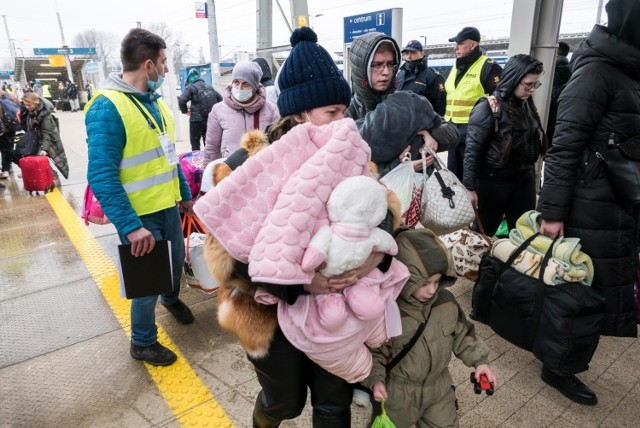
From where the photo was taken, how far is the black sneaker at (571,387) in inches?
86.6

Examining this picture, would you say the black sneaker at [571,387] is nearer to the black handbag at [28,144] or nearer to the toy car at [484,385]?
the toy car at [484,385]

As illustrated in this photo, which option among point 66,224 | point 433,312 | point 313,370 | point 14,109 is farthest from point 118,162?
point 14,109

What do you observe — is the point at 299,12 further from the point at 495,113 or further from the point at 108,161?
the point at 108,161

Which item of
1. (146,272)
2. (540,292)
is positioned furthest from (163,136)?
(540,292)

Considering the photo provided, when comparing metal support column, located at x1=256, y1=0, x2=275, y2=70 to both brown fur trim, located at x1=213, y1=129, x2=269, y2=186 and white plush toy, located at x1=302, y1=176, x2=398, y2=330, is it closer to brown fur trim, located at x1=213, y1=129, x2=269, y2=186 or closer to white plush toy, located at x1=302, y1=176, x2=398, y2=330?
brown fur trim, located at x1=213, y1=129, x2=269, y2=186

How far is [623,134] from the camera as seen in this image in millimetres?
2080

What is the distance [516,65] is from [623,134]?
44.7 inches

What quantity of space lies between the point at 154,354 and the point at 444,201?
1982 mm

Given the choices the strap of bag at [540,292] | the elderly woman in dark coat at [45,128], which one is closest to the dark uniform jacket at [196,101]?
the elderly woman in dark coat at [45,128]

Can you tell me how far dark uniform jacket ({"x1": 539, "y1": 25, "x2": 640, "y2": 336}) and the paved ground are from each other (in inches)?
18.8

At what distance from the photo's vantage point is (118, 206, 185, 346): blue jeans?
2.51 metres

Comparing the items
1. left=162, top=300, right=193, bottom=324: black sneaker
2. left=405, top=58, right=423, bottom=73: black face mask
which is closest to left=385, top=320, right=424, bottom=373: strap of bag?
left=162, top=300, right=193, bottom=324: black sneaker

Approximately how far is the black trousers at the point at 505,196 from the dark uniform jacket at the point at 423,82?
2.62 meters

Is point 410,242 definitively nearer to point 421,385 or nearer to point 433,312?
point 433,312
